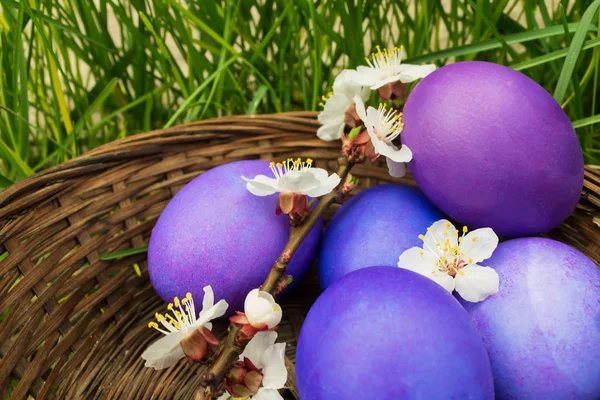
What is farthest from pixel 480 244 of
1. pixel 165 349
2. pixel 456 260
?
pixel 165 349

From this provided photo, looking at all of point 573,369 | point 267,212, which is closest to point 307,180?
point 267,212

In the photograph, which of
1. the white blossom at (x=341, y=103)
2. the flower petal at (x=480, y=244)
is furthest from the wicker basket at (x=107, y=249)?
the flower petal at (x=480, y=244)

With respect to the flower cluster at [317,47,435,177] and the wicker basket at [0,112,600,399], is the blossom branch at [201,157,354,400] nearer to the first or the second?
the flower cluster at [317,47,435,177]

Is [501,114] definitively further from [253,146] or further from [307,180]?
[253,146]

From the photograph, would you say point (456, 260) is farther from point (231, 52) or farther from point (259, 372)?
point (231, 52)

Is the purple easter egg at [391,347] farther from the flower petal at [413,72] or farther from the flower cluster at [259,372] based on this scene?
the flower petal at [413,72]

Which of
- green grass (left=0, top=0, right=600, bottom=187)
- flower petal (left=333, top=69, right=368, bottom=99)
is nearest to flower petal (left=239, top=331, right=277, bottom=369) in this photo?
flower petal (left=333, top=69, right=368, bottom=99)
